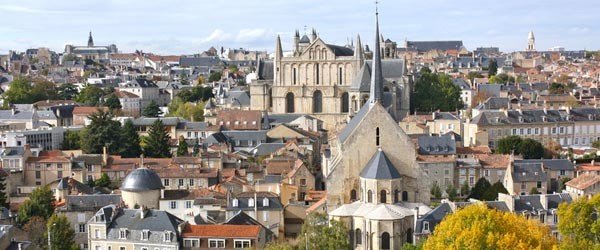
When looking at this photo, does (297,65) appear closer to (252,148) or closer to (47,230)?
(252,148)

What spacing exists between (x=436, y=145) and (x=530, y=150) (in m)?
8.54

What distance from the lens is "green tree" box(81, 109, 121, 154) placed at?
210 ft

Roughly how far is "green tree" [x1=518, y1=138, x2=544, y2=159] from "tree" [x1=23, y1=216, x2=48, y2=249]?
34.0 meters

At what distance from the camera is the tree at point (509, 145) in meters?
63.0

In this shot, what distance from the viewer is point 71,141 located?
7006cm

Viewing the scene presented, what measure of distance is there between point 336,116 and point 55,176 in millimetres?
34450

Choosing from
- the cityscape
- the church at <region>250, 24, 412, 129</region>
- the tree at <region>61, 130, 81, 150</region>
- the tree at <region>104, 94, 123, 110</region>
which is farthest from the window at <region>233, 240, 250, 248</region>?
the tree at <region>104, 94, 123, 110</region>

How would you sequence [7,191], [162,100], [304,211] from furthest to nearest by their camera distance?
[162,100]
[7,191]
[304,211]

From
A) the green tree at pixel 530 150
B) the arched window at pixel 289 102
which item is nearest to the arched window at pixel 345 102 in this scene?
the arched window at pixel 289 102

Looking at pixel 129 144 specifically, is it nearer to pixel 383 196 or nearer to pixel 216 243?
pixel 216 243

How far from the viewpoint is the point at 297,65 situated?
84.9m

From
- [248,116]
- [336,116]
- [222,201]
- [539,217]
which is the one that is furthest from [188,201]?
[336,116]

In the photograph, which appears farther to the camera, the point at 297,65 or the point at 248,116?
the point at 297,65

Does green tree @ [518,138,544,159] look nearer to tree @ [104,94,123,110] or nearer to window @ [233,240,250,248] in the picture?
window @ [233,240,250,248]
